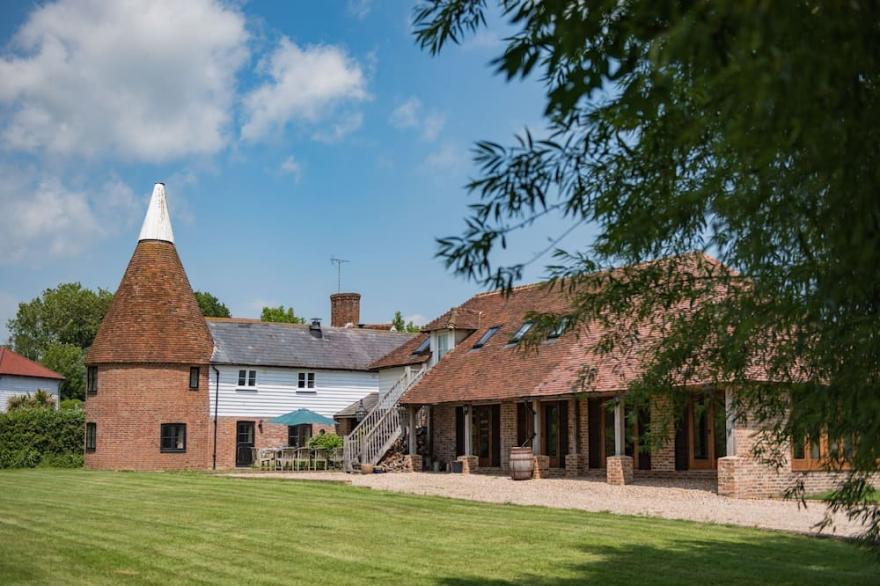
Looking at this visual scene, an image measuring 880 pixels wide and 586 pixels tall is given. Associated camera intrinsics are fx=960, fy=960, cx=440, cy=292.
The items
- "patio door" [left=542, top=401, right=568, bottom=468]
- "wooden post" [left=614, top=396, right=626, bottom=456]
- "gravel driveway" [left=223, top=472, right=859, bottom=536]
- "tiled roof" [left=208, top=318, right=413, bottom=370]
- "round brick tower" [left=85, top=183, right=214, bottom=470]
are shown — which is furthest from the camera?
"tiled roof" [left=208, top=318, right=413, bottom=370]

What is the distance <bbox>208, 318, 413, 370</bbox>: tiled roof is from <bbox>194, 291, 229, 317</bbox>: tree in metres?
39.6

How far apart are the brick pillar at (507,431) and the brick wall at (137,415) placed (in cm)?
1372

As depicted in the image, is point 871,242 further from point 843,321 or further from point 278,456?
point 278,456

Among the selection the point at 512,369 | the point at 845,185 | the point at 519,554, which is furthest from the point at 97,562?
the point at 512,369

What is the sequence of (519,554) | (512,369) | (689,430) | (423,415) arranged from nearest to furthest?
(519,554) → (689,430) → (512,369) → (423,415)

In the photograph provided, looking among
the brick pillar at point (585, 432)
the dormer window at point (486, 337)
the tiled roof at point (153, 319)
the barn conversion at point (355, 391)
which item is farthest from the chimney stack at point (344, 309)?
the brick pillar at point (585, 432)

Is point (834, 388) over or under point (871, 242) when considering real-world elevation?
under

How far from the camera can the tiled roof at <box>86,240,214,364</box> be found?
36156mm

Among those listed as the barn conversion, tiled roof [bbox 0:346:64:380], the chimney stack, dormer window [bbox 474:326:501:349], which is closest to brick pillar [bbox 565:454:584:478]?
the barn conversion

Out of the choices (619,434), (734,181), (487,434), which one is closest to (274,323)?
(487,434)

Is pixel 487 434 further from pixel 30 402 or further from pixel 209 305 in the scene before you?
pixel 209 305

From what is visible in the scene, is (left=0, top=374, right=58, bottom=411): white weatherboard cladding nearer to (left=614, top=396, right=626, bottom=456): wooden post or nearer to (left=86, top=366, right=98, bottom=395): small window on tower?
(left=86, top=366, right=98, bottom=395): small window on tower

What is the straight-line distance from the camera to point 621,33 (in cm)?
473

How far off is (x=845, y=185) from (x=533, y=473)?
73.1ft
